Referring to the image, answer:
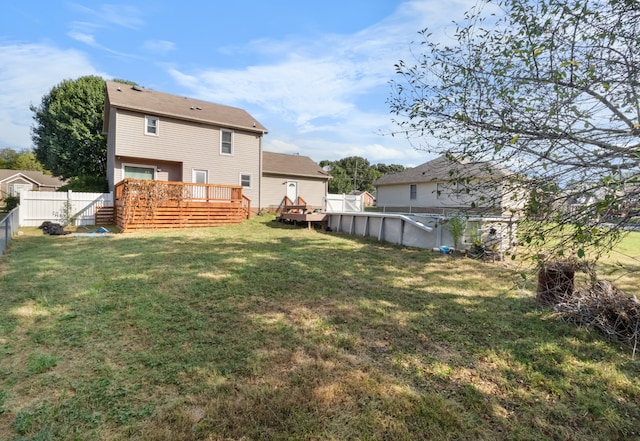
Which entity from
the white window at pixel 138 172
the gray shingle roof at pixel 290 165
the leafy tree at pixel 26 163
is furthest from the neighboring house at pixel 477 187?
the leafy tree at pixel 26 163

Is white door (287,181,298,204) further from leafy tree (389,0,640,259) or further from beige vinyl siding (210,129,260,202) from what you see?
leafy tree (389,0,640,259)

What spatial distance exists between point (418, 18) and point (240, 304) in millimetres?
4792

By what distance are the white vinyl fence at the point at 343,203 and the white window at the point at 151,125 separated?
353 inches

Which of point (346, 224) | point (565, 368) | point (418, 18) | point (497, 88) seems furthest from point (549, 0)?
point (346, 224)

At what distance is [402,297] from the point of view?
4.64 meters

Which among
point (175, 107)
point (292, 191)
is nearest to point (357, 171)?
point (292, 191)

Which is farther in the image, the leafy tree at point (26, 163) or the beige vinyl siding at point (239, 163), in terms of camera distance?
the leafy tree at point (26, 163)

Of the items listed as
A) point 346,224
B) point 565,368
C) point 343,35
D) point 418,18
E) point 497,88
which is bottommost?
point 565,368

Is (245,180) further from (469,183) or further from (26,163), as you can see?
(26,163)

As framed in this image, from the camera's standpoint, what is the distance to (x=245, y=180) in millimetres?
17406

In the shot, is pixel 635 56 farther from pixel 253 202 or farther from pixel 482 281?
pixel 253 202

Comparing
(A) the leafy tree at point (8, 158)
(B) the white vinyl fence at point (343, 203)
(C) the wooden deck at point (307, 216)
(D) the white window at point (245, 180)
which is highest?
(A) the leafy tree at point (8, 158)

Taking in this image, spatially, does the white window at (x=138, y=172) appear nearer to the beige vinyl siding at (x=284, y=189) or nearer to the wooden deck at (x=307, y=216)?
the beige vinyl siding at (x=284, y=189)

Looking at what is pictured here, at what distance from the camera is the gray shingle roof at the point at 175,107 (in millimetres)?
14266
